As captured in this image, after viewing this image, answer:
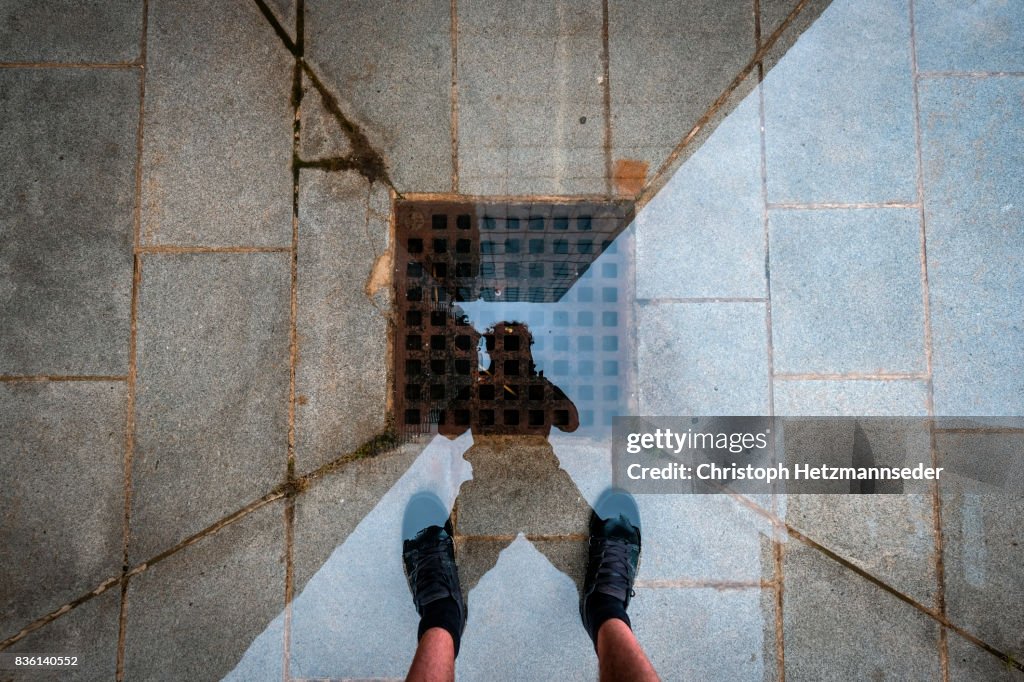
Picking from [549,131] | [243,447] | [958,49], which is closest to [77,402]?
[243,447]

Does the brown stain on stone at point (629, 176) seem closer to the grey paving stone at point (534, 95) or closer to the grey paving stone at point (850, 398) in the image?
the grey paving stone at point (534, 95)

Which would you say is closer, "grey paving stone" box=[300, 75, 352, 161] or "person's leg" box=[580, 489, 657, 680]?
"person's leg" box=[580, 489, 657, 680]

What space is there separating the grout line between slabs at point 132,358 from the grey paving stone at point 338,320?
2.80 feet

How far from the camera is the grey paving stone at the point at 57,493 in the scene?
295cm

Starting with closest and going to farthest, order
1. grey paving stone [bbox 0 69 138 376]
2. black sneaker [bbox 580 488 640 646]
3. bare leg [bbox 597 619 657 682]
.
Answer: bare leg [bbox 597 619 657 682] → black sneaker [bbox 580 488 640 646] → grey paving stone [bbox 0 69 138 376]

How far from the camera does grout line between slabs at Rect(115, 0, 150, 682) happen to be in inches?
115

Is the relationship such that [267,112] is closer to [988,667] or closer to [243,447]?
[243,447]

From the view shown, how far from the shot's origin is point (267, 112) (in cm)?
312

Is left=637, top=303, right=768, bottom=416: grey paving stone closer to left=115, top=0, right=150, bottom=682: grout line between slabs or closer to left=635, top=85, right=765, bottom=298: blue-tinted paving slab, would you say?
left=635, top=85, right=765, bottom=298: blue-tinted paving slab

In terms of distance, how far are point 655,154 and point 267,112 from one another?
2096 mm

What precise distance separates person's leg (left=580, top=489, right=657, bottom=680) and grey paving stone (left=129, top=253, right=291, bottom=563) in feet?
5.44

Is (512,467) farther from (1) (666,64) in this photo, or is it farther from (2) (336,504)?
(1) (666,64)

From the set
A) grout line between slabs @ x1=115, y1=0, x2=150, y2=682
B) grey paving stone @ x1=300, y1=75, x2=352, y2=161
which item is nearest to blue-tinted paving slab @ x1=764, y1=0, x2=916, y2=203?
grey paving stone @ x1=300, y1=75, x2=352, y2=161

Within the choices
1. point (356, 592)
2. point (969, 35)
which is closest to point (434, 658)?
point (356, 592)
